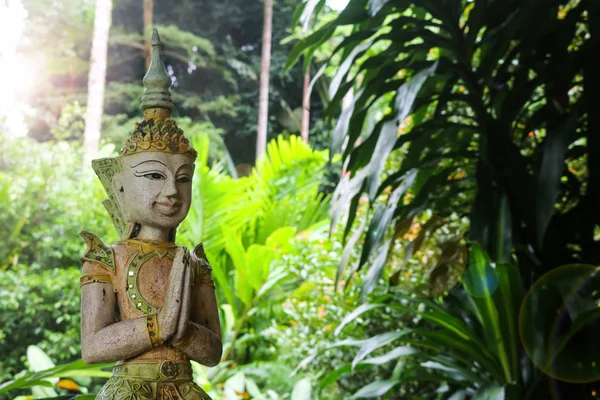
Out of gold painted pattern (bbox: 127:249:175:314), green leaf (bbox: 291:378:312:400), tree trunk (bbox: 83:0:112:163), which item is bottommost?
green leaf (bbox: 291:378:312:400)

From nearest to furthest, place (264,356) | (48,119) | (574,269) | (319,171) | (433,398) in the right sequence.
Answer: (574,269)
(433,398)
(264,356)
(319,171)
(48,119)

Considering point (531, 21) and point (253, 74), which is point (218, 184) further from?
point (253, 74)

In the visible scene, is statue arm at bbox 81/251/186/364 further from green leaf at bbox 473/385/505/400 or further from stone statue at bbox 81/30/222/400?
green leaf at bbox 473/385/505/400

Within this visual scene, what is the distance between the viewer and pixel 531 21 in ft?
6.32

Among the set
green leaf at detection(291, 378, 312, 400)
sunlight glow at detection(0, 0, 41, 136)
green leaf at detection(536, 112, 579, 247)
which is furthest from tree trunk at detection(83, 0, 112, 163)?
green leaf at detection(536, 112, 579, 247)

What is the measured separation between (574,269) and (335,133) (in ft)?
2.45

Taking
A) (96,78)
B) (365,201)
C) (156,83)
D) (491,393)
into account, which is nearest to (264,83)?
(96,78)

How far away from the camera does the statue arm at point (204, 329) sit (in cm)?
93

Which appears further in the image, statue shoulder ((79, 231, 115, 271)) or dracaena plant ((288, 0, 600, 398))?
dracaena plant ((288, 0, 600, 398))

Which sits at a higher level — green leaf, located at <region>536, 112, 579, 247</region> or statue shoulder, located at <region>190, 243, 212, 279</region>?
green leaf, located at <region>536, 112, 579, 247</region>

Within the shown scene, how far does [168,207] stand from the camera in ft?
3.23

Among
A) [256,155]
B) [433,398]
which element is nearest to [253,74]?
[256,155]

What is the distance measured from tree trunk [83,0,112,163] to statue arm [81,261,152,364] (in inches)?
142

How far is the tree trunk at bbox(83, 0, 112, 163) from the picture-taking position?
4.45 meters
